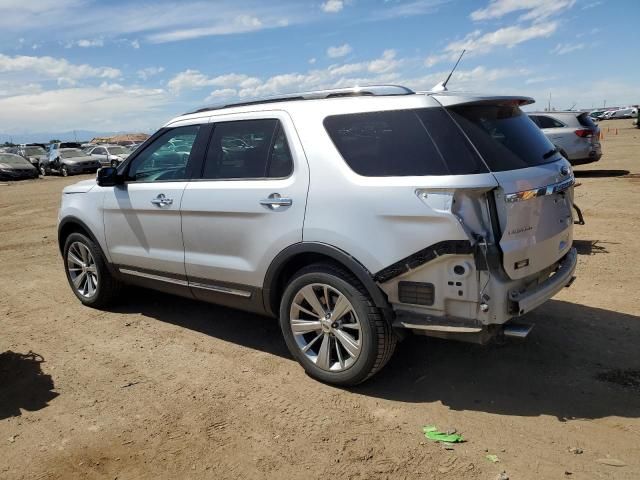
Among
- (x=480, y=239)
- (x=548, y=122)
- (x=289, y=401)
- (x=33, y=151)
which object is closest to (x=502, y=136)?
(x=480, y=239)

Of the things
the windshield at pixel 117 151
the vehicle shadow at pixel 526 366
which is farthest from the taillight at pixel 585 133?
the windshield at pixel 117 151

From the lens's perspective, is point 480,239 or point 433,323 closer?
point 480,239

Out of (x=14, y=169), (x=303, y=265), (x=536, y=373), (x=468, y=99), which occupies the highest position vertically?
(x=468, y=99)

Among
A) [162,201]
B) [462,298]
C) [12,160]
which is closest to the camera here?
[462,298]

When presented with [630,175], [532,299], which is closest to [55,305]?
[532,299]

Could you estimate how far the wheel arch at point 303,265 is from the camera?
336cm

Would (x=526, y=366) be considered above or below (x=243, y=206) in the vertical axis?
below

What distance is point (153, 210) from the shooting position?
469 cm

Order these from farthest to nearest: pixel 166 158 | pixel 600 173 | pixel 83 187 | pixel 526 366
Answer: pixel 600 173, pixel 83 187, pixel 166 158, pixel 526 366

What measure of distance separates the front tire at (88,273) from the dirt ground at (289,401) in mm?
172

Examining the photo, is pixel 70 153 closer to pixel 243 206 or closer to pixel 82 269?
pixel 82 269

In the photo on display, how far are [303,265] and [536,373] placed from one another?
1.83 m

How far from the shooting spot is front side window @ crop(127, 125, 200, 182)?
4.60 m

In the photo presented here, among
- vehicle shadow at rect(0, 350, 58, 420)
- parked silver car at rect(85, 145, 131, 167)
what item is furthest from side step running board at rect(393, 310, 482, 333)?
parked silver car at rect(85, 145, 131, 167)
